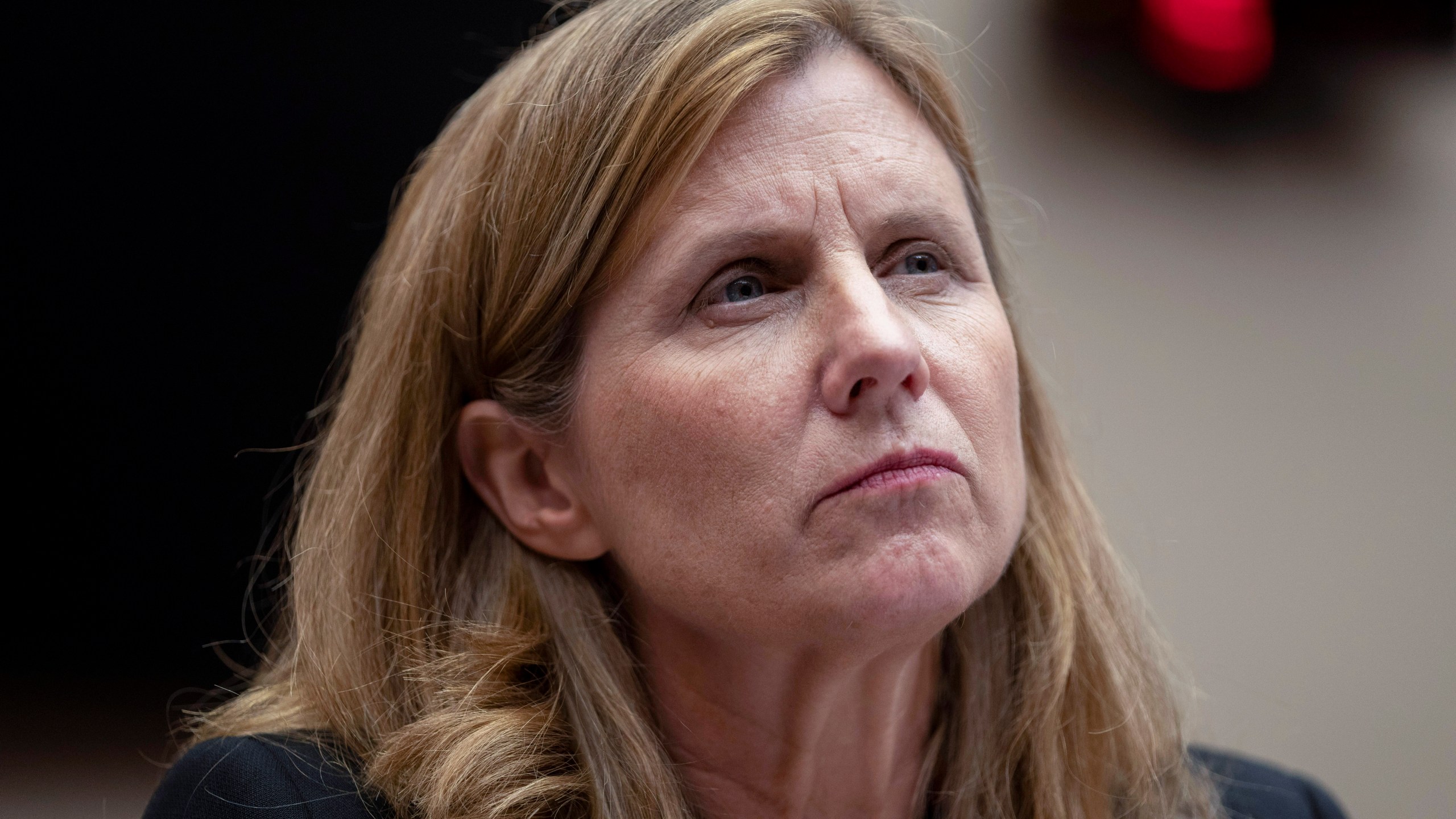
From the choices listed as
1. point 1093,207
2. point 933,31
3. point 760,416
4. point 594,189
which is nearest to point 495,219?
point 594,189

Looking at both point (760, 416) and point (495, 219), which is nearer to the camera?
point (760, 416)

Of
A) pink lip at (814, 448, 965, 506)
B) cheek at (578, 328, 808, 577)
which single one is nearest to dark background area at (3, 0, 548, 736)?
cheek at (578, 328, 808, 577)

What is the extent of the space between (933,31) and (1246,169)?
4.93ft

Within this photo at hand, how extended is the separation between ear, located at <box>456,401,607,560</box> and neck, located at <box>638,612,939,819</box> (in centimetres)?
16

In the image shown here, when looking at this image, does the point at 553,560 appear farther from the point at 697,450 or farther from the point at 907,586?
the point at 907,586

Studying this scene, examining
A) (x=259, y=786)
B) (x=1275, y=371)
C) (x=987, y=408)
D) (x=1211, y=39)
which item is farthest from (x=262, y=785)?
(x=1211, y=39)

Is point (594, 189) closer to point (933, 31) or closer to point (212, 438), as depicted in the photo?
point (933, 31)

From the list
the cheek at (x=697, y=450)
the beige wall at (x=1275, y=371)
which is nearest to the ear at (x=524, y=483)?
the cheek at (x=697, y=450)

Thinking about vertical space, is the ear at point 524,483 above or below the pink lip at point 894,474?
below

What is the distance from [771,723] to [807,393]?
1.53 ft

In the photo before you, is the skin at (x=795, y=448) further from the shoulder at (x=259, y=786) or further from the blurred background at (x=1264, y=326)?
the blurred background at (x=1264, y=326)

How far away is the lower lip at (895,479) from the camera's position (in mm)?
1246

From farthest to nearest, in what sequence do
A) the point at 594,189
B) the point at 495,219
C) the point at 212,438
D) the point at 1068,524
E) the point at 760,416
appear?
the point at 212,438, the point at 1068,524, the point at 495,219, the point at 594,189, the point at 760,416

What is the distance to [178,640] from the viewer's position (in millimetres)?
2127
